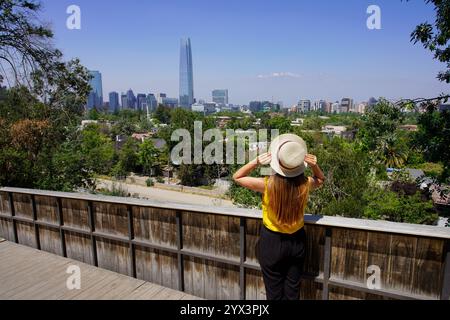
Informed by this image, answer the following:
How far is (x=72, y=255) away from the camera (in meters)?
4.46

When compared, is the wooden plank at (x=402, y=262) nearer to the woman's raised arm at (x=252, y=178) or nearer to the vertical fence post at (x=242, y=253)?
the woman's raised arm at (x=252, y=178)

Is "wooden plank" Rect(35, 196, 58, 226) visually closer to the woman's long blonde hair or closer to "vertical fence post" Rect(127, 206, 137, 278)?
"vertical fence post" Rect(127, 206, 137, 278)

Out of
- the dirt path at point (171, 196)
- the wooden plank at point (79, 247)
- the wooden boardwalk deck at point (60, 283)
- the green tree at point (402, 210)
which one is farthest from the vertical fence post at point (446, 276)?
the dirt path at point (171, 196)

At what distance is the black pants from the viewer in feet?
8.27

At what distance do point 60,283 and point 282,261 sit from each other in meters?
3.00

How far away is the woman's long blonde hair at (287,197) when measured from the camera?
2389 millimetres

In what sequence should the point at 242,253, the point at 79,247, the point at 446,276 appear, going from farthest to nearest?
the point at 79,247 → the point at 242,253 → the point at 446,276

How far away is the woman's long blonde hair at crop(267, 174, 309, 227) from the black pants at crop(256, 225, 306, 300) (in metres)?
0.17

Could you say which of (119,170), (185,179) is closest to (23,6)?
(185,179)

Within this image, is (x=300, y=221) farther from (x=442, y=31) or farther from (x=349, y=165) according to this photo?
(x=349, y=165)

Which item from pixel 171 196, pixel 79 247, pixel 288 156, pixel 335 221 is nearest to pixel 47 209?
pixel 79 247

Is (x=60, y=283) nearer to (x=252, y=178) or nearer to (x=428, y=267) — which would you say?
(x=252, y=178)

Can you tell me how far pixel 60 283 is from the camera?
386 centimetres
